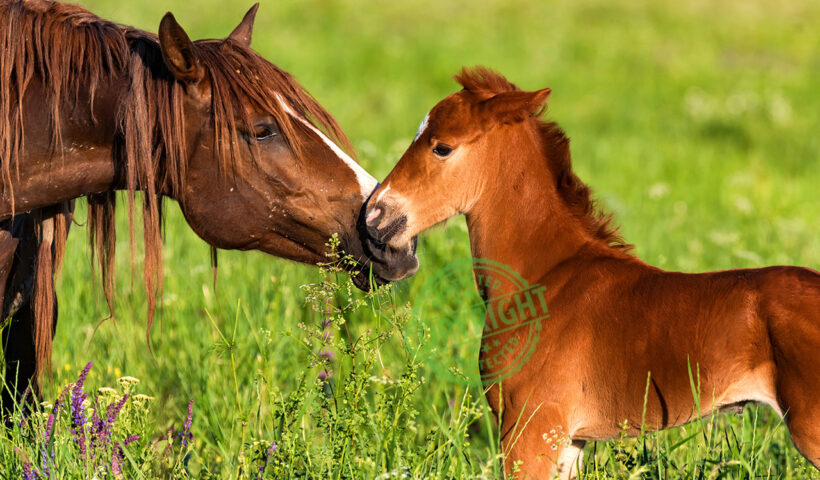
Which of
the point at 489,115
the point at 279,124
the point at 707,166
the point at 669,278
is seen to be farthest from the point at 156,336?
the point at 707,166

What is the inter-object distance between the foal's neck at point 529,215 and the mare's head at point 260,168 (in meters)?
0.38

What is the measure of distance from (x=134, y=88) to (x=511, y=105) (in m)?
1.30

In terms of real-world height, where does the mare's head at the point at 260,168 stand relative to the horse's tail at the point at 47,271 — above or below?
above

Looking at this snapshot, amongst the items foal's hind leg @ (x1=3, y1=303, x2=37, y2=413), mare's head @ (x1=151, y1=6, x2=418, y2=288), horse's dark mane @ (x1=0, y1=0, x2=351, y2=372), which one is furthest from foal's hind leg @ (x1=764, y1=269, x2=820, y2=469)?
foal's hind leg @ (x1=3, y1=303, x2=37, y2=413)

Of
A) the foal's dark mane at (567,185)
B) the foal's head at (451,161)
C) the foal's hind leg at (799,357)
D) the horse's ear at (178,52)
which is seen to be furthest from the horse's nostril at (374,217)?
the foal's hind leg at (799,357)

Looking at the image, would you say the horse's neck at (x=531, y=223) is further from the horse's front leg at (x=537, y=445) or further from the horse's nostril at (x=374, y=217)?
the horse's front leg at (x=537, y=445)

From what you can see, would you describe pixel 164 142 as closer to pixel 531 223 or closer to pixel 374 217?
pixel 374 217

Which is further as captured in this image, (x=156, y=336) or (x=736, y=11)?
(x=736, y=11)

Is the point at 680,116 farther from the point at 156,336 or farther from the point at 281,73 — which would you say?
the point at 281,73

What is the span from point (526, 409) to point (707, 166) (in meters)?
8.48

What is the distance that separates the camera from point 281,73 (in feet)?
10.2

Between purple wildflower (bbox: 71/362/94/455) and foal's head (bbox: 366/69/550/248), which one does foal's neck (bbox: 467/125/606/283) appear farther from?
purple wildflower (bbox: 71/362/94/455)

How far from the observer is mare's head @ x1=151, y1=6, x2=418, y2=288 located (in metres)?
2.95

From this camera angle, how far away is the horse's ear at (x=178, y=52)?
8.93 ft
